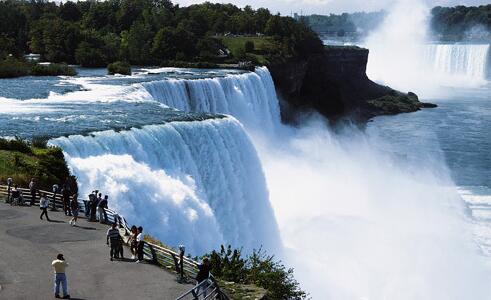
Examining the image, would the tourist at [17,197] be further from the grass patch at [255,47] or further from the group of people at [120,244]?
the grass patch at [255,47]

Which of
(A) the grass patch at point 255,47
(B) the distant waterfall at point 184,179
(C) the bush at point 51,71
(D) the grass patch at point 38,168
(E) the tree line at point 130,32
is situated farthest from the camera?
(A) the grass patch at point 255,47

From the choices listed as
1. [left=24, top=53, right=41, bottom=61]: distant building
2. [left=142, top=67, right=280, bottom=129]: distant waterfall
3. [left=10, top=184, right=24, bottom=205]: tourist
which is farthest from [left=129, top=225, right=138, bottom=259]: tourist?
[left=24, top=53, right=41, bottom=61]: distant building

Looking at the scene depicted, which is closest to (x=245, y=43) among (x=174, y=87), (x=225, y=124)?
(x=174, y=87)

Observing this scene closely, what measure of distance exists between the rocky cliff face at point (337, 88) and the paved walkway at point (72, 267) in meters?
51.6

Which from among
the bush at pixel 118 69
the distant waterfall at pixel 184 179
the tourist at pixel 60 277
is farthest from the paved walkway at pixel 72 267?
the bush at pixel 118 69

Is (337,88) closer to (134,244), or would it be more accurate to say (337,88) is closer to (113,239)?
(134,244)

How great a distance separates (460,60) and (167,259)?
11142 cm

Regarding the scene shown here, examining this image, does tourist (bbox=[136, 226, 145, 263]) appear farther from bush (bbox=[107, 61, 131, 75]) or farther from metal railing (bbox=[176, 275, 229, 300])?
bush (bbox=[107, 61, 131, 75])

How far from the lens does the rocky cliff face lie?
235 ft

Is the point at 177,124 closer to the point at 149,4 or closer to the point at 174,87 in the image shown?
the point at 174,87

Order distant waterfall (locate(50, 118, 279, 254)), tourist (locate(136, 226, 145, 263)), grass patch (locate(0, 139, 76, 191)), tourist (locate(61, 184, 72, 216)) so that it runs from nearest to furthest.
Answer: tourist (locate(136, 226, 145, 263)), tourist (locate(61, 184, 72, 216)), grass patch (locate(0, 139, 76, 191)), distant waterfall (locate(50, 118, 279, 254))

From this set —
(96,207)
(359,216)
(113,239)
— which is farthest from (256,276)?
(359,216)

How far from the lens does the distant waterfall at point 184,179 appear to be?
2314 cm

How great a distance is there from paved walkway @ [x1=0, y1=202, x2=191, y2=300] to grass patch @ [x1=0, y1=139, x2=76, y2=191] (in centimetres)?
286
